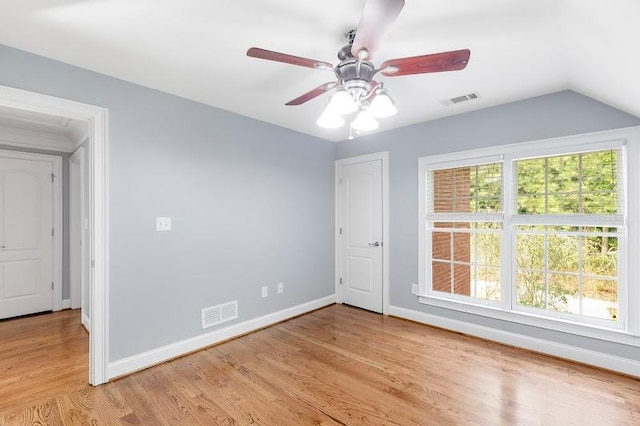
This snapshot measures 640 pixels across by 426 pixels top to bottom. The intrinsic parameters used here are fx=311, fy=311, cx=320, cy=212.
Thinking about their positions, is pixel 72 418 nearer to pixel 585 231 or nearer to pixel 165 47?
pixel 165 47

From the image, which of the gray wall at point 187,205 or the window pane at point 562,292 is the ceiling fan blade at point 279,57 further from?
the window pane at point 562,292

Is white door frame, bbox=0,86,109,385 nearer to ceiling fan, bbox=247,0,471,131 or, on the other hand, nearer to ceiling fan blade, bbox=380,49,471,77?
ceiling fan, bbox=247,0,471,131

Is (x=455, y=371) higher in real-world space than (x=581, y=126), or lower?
lower

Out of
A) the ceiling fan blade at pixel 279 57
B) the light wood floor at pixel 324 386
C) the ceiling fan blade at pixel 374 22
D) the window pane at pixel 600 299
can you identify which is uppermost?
the ceiling fan blade at pixel 374 22

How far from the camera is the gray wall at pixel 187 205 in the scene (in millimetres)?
2518

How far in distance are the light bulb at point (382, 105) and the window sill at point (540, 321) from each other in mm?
2476

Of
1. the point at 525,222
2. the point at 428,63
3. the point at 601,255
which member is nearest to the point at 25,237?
the point at 428,63

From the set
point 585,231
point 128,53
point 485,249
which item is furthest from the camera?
point 485,249

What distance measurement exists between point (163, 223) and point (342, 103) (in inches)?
77.7

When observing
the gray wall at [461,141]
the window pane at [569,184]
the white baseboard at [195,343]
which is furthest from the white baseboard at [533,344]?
the white baseboard at [195,343]

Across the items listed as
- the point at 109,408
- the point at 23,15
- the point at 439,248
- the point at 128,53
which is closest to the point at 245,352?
the point at 109,408

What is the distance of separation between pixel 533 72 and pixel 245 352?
344 cm

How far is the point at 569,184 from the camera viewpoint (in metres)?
2.85

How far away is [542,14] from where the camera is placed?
5.62 feet
